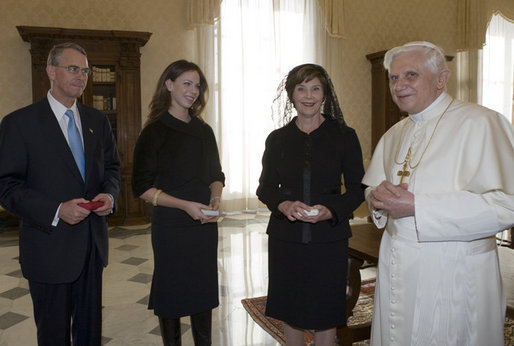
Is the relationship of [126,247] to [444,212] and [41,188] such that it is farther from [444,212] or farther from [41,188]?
[444,212]

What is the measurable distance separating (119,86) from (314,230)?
563 cm

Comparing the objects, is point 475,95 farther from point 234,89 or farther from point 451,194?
point 451,194

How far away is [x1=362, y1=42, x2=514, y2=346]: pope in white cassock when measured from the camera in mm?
1627

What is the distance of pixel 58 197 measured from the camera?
2.11m

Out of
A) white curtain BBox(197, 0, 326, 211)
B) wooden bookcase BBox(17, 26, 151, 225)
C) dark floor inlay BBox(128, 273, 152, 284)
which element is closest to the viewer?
dark floor inlay BBox(128, 273, 152, 284)

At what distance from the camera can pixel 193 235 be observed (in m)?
2.33

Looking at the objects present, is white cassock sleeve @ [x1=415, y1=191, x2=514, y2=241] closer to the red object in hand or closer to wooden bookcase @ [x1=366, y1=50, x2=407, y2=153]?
the red object in hand

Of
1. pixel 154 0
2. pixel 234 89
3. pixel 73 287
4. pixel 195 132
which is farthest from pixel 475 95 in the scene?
pixel 73 287

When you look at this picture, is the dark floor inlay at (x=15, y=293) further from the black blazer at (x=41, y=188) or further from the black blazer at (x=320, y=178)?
the black blazer at (x=320, y=178)

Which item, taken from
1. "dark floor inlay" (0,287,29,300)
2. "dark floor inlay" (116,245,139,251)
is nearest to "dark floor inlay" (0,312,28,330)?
"dark floor inlay" (0,287,29,300)

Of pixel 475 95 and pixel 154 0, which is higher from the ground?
pixel 154 0

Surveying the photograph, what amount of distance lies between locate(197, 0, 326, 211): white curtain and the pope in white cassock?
20.5 feet

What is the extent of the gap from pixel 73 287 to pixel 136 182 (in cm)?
65

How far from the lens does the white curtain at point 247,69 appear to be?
7895mm
